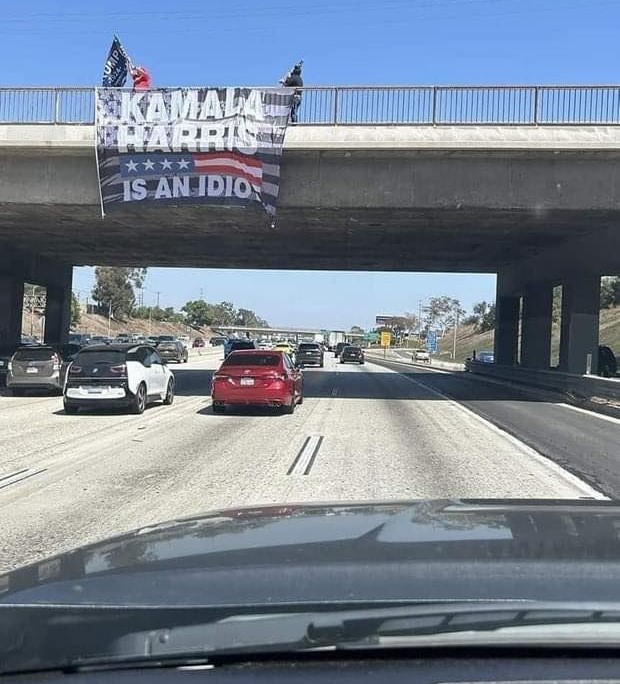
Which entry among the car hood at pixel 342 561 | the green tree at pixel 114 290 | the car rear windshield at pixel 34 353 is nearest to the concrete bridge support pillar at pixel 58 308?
the car rear windshield at pixel 34 353

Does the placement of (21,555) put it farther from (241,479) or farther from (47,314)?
(47,314)

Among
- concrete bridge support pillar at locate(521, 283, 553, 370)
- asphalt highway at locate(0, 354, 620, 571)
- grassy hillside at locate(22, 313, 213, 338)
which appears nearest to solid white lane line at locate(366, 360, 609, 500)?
asphalt highway at locate(0, 354, 620, 571)

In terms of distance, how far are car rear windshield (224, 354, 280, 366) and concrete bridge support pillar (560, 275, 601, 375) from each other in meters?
13.9

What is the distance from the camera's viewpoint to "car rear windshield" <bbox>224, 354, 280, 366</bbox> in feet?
63.4

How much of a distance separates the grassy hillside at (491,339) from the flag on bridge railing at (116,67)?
4474cm

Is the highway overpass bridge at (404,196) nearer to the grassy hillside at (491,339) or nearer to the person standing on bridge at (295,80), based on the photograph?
the person standing on bridge at (295,80)

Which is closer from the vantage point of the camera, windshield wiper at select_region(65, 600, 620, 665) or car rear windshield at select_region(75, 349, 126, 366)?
windshield wiper at select_region(65, 600, 620, 665)

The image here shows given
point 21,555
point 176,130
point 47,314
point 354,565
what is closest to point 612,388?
point 176,130

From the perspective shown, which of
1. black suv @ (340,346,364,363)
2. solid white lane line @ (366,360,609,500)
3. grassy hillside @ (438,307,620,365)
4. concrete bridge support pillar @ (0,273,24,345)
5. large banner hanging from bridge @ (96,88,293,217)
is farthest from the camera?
grassy hillside @ (438,307,620,365)

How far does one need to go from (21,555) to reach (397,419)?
1353 centimetres

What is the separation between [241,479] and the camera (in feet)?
32.9

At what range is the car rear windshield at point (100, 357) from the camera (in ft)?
61.8

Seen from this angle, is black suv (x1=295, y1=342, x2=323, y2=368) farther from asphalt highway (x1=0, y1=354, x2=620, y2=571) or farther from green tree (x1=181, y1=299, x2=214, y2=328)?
green tree (x1=181, y1=299, x2=214, y2=328)

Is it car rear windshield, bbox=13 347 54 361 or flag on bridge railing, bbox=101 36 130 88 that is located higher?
flag on bridge railing, bbox=101 36 130 88
